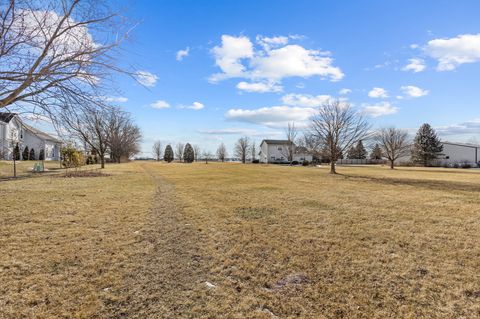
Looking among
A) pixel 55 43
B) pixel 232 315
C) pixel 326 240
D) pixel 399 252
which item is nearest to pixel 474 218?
pixel 399 252

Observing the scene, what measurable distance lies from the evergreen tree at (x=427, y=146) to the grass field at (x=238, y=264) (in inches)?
2240

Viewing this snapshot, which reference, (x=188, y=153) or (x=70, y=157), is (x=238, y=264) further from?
(x=188, y=153)

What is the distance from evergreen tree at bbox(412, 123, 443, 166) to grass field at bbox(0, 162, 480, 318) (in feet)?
187

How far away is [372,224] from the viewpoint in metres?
6.09

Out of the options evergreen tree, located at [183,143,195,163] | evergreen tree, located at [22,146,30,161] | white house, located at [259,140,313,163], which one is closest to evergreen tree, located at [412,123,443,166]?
white house, located at [259,140,313,163]

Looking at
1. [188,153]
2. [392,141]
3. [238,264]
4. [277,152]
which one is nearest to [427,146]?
[392,141]

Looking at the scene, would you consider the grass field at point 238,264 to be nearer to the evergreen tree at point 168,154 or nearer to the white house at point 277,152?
the white house at point 277,152

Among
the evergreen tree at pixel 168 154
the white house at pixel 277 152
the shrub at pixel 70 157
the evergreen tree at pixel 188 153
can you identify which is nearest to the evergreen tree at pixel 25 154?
the shrub at pixel 70 157

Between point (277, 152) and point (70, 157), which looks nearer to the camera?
point (70, 157)

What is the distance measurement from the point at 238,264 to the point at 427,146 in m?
62.9

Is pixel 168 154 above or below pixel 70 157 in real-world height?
above

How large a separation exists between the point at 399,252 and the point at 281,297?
2.47 meters

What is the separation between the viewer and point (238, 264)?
3.94m

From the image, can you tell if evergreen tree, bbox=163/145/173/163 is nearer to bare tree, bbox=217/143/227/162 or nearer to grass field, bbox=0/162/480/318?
bare tree, bbox=217/143/227/162
